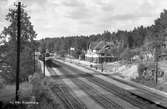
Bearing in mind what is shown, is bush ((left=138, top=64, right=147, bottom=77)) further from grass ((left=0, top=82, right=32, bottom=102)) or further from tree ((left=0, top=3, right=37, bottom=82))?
grass ((left=0, top=82, right=32, bottom=102))

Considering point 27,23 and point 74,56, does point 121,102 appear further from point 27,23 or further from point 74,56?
point 74,56

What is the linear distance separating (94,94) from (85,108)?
8570 mm

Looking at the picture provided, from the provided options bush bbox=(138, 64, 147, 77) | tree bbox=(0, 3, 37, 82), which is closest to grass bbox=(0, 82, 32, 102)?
tree bbox=(0, 3, 37, 82)

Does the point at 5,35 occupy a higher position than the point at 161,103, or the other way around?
the point at 5,35

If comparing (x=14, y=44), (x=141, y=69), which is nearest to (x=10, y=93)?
(x=14, y=44)

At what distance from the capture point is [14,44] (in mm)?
40500

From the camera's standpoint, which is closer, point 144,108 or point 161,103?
point 144,108

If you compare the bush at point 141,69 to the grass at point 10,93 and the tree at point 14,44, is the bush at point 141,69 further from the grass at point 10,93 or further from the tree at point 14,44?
the grass at point 10,93

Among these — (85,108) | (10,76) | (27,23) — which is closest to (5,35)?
(27,23)

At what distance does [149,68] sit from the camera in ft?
155

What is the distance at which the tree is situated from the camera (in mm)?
38969

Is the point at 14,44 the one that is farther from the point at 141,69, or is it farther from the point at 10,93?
the point at 141,69

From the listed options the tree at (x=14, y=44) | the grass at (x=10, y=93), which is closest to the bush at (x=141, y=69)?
the tree at (x=14, y=44)

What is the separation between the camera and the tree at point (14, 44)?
1534 inches
